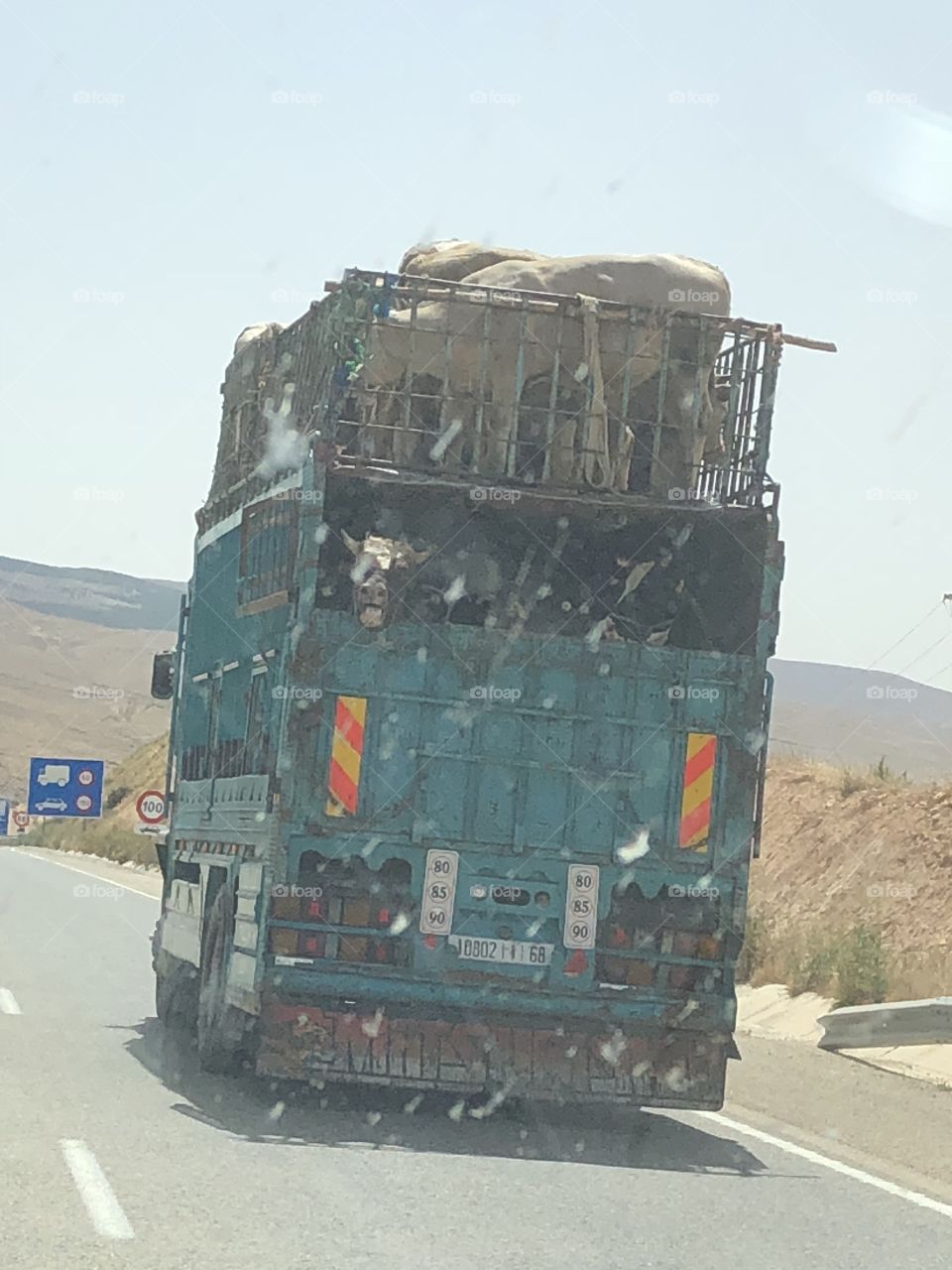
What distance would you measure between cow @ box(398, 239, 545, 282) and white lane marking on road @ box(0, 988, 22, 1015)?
6.58 metres

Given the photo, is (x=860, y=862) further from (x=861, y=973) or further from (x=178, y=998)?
(x=178, y=998)

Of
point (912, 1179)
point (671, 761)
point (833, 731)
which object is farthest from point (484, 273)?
point (833, 731)

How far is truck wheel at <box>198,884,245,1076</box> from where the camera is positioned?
13180 mm

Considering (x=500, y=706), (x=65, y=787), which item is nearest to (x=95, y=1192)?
(x=500, y=706)

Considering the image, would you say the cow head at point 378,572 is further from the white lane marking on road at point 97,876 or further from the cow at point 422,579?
the white lane marking on road at point 97,876

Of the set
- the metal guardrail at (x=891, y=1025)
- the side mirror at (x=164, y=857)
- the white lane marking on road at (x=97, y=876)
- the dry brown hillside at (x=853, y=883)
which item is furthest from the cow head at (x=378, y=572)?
the white lane marking on road at (x=97, y=876)

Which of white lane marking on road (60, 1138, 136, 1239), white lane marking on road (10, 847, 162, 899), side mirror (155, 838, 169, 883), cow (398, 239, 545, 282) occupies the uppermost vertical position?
cow (398, 239, 545, 282)

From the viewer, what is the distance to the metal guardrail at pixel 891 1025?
15.7m

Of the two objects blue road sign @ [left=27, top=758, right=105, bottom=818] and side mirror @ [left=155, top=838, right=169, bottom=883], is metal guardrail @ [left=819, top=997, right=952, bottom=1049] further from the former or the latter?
blue road sign @ [left=27, top=758, right=105, bottom=818]

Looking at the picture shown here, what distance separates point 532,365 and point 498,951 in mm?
3586

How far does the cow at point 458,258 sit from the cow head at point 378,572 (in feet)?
8.07

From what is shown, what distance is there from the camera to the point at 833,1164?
468 inches

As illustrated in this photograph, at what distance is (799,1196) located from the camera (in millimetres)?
10578

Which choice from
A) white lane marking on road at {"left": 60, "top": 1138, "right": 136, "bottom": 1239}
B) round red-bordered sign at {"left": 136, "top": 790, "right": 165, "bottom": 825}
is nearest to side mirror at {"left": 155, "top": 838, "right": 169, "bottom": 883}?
white lane marking on road at {"left": 60, "top": 1138, "right": 136, "bottom": 1239}
